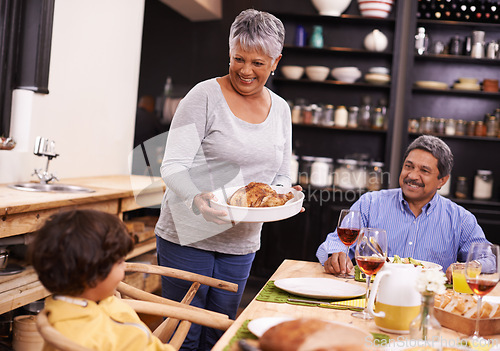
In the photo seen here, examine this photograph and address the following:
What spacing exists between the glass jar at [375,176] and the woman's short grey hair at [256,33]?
291 centimetres

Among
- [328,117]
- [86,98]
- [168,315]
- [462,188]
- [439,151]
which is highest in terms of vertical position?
[328,117]

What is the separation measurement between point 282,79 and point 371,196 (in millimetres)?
2582

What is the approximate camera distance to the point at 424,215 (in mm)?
2242

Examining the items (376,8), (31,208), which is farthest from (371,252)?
(376,8)

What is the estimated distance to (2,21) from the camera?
120 inches

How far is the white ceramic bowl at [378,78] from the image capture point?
455 cm

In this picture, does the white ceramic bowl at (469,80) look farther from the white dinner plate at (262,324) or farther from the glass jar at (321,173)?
the white dinner plate at (262,324)

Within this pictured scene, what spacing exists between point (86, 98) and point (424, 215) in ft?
8.23

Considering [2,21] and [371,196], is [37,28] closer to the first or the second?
[2,21]

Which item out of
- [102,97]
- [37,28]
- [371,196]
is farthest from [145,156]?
[371,196]

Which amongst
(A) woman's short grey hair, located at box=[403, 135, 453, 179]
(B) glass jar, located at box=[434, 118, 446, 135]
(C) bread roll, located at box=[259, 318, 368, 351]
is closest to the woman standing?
(A) woman's short grey hair, located at box=[403, 135, 453, 179]

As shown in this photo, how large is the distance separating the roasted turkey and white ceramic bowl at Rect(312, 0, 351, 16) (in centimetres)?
332

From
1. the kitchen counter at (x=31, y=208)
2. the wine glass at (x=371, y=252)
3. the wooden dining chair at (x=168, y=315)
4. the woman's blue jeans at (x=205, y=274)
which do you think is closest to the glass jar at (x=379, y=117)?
the kitchen counter at (x=31, y=208)

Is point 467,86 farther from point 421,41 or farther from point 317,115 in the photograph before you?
point 317,115
